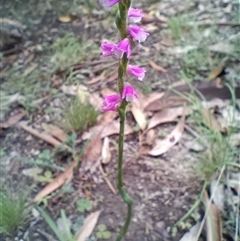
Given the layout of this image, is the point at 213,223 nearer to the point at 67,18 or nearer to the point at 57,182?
the point at 57,182

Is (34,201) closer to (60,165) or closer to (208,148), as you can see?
(60,165)

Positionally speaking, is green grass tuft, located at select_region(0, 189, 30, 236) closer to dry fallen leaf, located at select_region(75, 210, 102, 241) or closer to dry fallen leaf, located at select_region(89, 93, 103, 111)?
dry fallen leaf, located at select_region(75, 210, 102, 241)

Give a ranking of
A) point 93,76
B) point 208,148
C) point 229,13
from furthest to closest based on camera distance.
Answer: point 229,13
point 93,76
point 208,148

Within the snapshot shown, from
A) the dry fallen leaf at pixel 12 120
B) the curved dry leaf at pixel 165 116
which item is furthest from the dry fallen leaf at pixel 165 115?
the dry fallen leaf at pixel 12 120

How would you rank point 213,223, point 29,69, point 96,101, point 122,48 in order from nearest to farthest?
point 122,48 → point 213,223 → point 96,101 → point 29,69

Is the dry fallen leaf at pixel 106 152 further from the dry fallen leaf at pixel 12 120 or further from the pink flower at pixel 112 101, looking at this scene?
the pink flower at pixel 112 101

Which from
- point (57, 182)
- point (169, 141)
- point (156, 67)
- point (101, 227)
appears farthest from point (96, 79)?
point (101, 227)

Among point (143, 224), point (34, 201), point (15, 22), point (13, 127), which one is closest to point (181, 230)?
point (143, 224)
